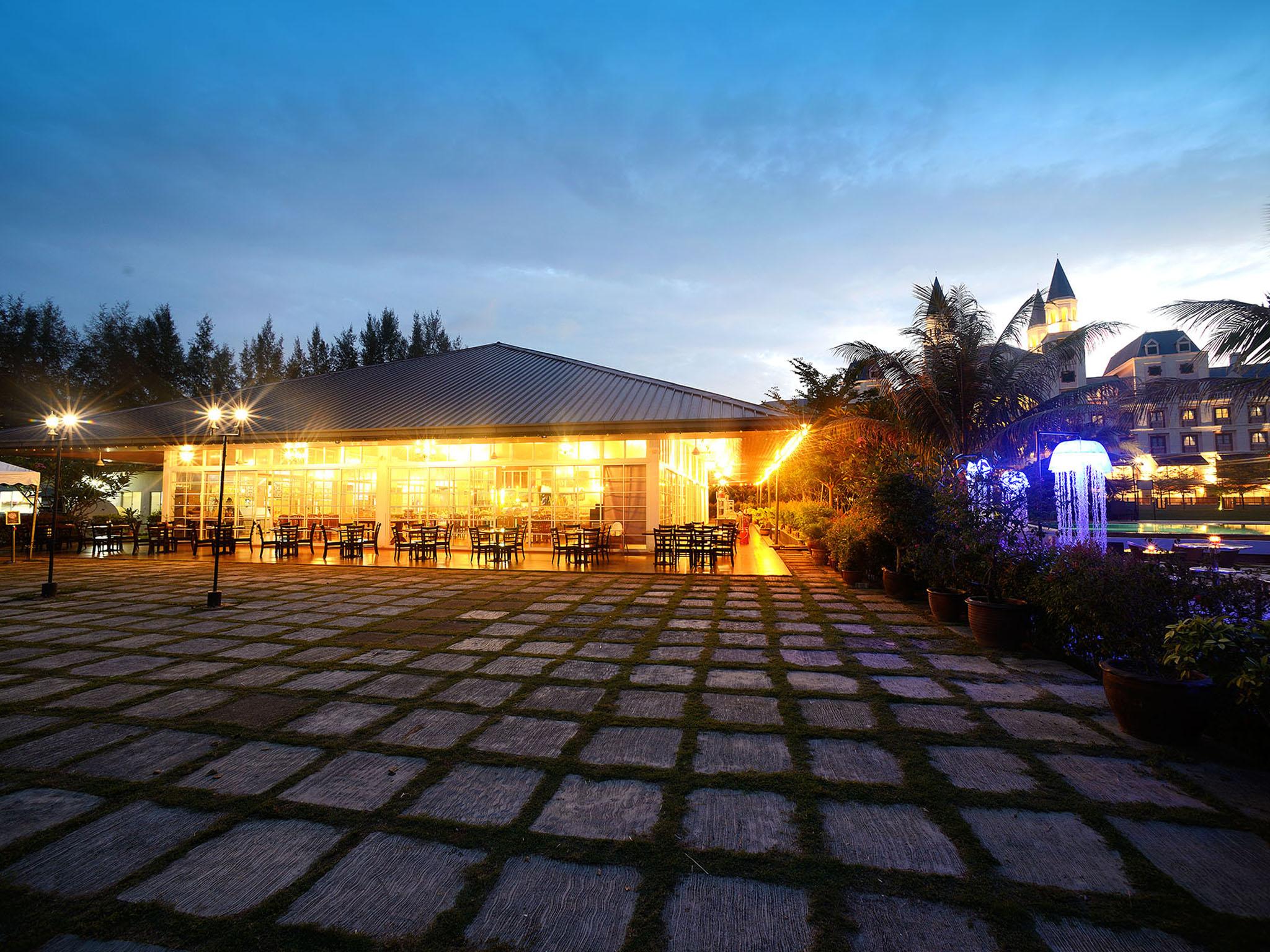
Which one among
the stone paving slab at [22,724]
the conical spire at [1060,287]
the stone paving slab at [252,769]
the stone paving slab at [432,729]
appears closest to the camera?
the stone paving slab at [252,769]

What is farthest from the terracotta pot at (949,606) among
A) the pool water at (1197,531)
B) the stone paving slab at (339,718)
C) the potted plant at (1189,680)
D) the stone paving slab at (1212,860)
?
the pool water at (1197,531)

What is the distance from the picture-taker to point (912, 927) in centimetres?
195

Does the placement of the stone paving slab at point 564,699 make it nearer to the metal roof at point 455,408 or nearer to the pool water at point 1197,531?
the metal roof at point 455,408

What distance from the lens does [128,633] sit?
6.27 metres

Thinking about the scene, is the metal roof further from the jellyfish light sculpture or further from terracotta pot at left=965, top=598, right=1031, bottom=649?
terracotta pot at left=965, top=598, right=1031, bottom=649

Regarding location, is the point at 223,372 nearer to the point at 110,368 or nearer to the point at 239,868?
the point at 110,368

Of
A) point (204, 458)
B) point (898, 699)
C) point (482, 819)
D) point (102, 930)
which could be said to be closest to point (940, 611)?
point (898, 699)

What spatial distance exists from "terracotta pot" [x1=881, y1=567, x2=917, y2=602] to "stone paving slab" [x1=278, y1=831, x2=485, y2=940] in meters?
7.77

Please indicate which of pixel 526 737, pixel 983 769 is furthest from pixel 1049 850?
pixel 526 737

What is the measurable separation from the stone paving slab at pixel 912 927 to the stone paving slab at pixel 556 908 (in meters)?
0.79

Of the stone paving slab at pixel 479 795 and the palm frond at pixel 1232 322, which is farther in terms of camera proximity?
the palm frond at pixel 1232 322

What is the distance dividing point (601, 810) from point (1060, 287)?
80.7 m

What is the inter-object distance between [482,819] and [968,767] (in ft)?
8.41

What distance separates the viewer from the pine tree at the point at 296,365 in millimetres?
37875
